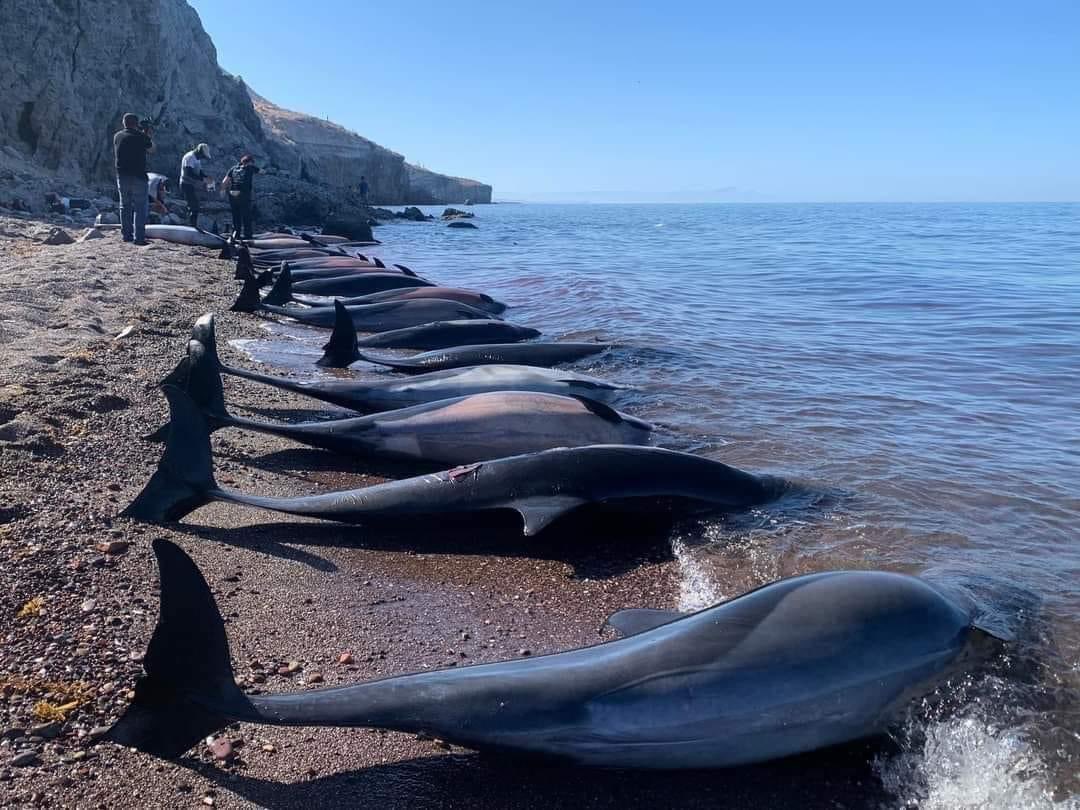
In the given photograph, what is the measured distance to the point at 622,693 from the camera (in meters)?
2.82

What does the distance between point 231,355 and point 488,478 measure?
511cm

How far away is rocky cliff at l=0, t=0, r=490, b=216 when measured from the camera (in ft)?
84.6

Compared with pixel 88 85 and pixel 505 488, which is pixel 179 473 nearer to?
pixel 505 488

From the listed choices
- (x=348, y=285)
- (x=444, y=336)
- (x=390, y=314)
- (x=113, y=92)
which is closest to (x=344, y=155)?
(x=113, y=92)

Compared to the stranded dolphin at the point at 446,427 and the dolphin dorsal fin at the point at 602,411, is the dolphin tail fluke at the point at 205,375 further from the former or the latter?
the dolphin dorsal fin at the point at 602,411

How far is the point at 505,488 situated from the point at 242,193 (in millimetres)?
18398

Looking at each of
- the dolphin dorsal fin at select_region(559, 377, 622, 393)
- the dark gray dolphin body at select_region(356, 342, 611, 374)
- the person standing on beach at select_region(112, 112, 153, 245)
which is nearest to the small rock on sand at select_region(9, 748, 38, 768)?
the dolphin dorsal fin at select_region(559, 377, 622, 393)

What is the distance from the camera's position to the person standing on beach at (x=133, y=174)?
15430 millimetres

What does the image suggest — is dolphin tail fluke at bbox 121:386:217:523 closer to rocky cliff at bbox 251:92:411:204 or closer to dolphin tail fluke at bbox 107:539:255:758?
dolphin tail fluke at bbox 107:539:255:758

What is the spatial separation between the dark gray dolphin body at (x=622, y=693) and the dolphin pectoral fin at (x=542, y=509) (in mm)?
1372

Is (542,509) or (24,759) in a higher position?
(542,509)

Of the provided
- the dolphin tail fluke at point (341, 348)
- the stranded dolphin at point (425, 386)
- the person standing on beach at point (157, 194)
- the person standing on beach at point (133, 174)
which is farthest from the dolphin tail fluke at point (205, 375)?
the person standing on beach at point (157, 194)

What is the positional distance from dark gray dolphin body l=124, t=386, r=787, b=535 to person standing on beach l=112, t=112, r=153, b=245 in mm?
13264

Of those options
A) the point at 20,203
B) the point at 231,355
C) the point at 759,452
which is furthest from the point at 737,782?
the point at 20,203
